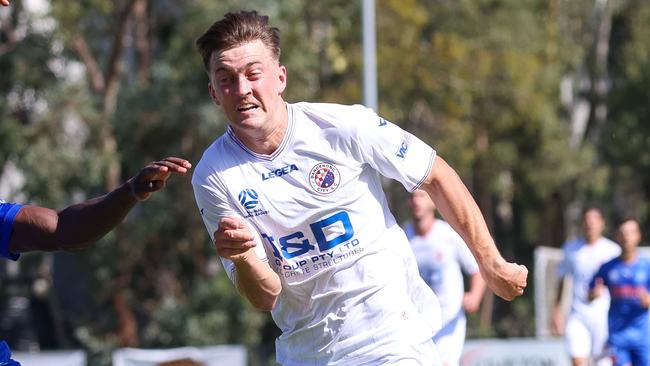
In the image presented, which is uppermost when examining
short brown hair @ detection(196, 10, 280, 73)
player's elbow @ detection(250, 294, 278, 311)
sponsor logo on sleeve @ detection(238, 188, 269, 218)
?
short brown hair @ detection(196, 10, 280, 73)

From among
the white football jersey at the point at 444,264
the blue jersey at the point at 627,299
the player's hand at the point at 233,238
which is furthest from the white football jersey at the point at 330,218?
the blue jersey at the point at 627,299

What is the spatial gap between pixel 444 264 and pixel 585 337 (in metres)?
3.76

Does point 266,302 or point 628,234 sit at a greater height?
point 266,302

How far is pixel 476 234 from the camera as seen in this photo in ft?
16.9

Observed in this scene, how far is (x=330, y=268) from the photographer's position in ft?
16.9

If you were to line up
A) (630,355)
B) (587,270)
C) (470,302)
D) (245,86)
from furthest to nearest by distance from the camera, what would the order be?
(587,270) < (630,355) < (470,302) < (245,86)

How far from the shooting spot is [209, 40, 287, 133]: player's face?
5.08m

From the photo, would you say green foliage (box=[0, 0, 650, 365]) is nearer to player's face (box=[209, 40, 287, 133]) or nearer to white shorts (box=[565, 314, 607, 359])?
white shorts (box=[565, 314, 607, 359])

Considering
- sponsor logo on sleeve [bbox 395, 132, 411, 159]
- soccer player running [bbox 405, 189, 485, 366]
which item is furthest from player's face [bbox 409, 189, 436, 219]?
sponsor logo on sleeve [bbox 395, 132, 411, 159]

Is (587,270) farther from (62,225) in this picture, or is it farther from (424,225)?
(62,225)

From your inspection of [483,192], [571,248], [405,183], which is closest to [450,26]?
[483,192]

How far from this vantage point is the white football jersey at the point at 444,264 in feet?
34.9

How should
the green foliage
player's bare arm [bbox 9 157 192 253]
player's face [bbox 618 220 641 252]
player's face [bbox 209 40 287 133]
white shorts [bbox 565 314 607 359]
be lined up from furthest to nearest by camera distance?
the green foliage → white shorts [bbox 565 314 607 359] → player's face [bbox 618 220 641 252] → player's face [bbox 209 40 287 133] → player's bare arm [bbox 9 157 192 253]

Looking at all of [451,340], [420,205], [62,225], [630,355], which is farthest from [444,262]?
[62,225]
